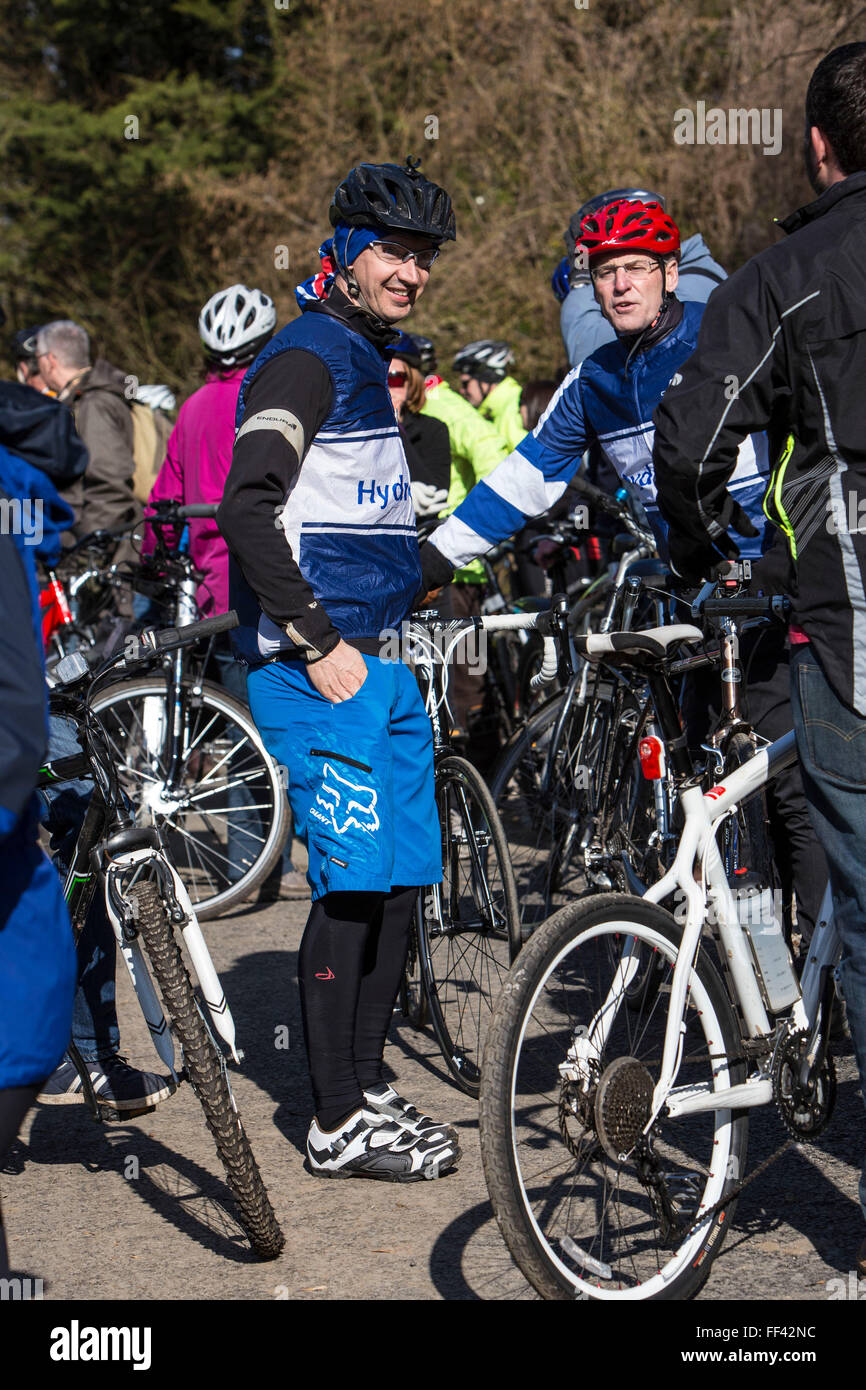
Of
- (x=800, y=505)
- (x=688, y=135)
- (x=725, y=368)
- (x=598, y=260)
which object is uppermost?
(x=688, y=135)

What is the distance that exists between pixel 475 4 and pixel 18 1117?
16.5m

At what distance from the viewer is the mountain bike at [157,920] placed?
3.24 m

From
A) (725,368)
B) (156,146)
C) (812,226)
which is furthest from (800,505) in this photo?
(156,146)

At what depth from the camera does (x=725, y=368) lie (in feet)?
9.21

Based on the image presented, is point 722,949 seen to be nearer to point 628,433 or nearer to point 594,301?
point 628,433

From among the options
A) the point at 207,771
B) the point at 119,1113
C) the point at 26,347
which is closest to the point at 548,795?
the point at 207,771

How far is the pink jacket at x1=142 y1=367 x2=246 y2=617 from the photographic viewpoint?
650 centimetres

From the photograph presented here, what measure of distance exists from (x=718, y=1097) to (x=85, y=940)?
1727mm

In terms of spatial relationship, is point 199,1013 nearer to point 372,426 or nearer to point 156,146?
point 372,426

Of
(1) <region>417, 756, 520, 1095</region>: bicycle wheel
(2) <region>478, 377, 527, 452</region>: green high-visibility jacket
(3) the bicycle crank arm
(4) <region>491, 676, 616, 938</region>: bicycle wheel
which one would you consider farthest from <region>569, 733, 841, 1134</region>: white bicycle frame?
(2) <region>478, 377, 527, 452</region>: green high-visibility jacket

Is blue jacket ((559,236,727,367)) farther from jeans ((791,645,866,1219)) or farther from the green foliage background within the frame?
jeans ((791,645,866,1219))

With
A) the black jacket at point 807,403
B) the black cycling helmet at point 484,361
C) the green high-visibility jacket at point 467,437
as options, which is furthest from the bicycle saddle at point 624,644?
the black cycling helmet at point 484,361

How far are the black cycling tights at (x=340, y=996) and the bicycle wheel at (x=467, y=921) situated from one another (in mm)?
490

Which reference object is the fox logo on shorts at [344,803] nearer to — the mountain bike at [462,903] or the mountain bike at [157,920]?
the mountain bike at [157,920]
